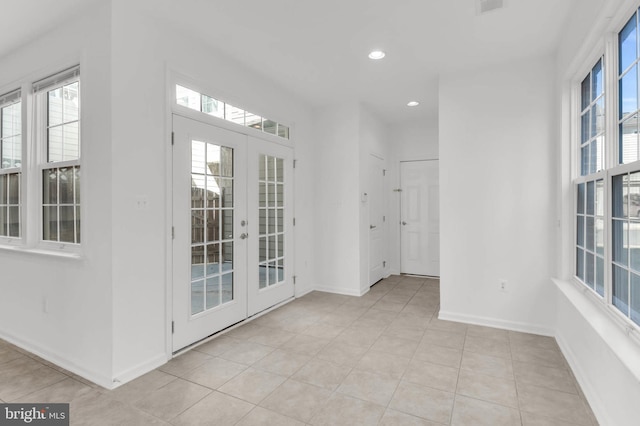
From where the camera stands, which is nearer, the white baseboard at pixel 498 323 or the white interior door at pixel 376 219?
the white baseboard at pixel 498 323

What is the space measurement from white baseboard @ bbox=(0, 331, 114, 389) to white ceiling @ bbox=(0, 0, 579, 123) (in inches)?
104

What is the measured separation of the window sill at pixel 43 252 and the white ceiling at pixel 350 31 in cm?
182

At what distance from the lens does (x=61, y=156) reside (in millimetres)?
2797

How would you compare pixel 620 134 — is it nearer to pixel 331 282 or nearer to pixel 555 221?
pixel 555 221

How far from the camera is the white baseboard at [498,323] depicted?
10.7 feet

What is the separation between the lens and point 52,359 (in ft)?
8.71

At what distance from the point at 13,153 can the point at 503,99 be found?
5.03m

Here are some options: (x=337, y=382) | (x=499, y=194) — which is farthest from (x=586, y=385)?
(x=499, y=194)

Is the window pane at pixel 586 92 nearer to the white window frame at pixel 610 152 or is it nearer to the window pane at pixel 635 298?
the white window frame at pixel 610 152

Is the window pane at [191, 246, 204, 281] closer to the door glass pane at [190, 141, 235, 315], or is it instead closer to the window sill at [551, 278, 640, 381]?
the door glass pane at [190, 141, 235, 315]

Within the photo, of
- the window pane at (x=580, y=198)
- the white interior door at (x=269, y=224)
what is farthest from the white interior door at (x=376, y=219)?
the window pane at (x=580, y=198)

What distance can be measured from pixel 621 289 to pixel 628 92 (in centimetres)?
114

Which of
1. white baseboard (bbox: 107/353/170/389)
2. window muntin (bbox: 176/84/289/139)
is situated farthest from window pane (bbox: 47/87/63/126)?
white baseboard (bbox: 107/353/170/389)

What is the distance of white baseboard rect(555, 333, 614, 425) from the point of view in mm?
1893
